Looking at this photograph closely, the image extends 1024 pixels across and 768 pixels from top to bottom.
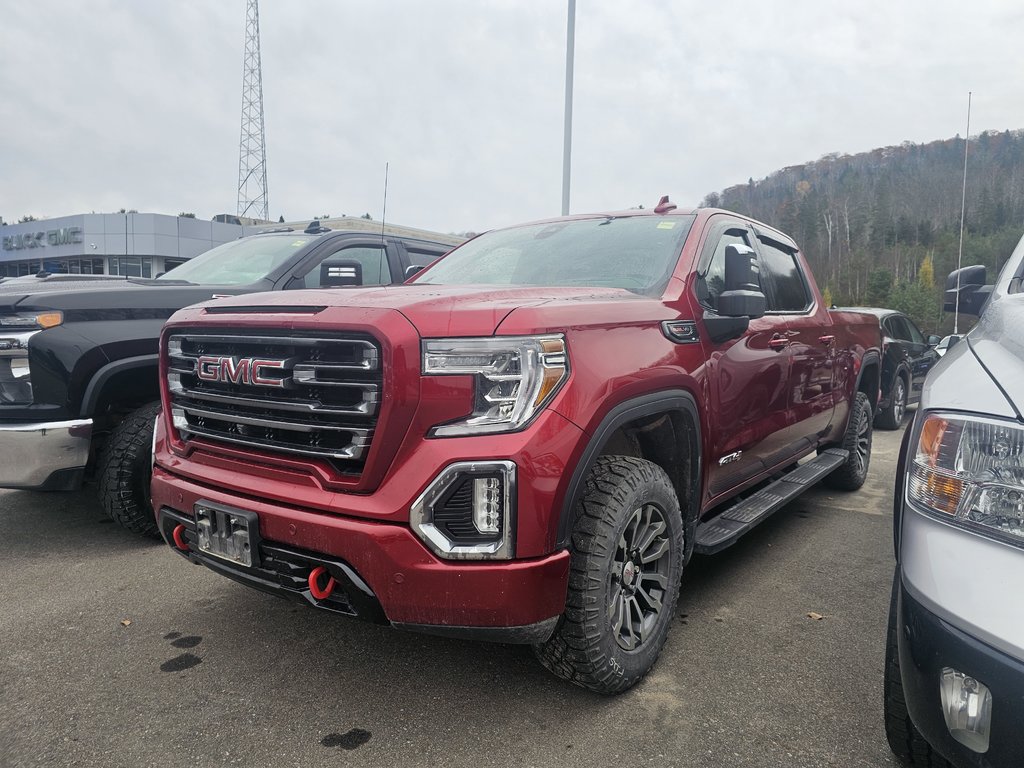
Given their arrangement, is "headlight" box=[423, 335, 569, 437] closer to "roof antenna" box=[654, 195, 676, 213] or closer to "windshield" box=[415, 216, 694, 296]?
"windshield" box=[415, 216, 694, 296]

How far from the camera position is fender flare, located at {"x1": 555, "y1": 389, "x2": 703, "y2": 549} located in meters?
2.07

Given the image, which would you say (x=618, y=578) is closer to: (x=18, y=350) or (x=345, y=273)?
(x=345, y=273)

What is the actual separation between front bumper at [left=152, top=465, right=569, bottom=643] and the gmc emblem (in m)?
0.41

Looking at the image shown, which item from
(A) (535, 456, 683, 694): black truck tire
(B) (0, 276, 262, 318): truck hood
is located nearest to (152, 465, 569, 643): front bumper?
(A) (535, 456, 683, 694): black truck tire

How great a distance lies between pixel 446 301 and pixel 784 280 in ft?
8.81

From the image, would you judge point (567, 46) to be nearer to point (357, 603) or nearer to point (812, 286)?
point (812, 286)

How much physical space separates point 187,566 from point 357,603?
200cm

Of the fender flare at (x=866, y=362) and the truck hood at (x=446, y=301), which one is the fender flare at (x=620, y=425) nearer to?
the truck hood at (x=446, y=301)

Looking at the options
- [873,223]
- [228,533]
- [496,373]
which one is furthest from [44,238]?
[873,223]

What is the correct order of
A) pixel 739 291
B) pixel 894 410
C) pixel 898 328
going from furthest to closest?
pixel 898 328, pixel 894 410, pixel 739 291

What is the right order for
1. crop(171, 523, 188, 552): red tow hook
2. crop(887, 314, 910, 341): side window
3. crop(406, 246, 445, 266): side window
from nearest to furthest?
crop(171, 523, 188, 552): red tow hook
crop(406, 246, 445, 266): side window
crop(887, 314, 910, 341): side window

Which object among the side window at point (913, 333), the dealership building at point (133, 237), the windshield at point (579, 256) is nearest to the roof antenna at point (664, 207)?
the windshield at point (579, 256)

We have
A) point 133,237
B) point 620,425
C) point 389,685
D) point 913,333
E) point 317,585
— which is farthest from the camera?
point 133,237

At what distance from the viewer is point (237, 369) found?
232 cm
